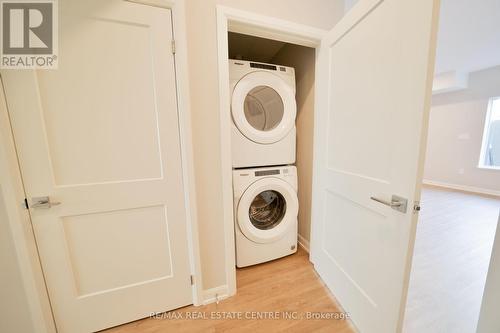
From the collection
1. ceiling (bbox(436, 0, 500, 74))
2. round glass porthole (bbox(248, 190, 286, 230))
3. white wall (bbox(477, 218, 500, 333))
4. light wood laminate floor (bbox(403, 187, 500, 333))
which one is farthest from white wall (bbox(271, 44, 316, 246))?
ceiling (bbox(436, 0, 500, 74))

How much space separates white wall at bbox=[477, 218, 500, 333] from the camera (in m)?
0.57

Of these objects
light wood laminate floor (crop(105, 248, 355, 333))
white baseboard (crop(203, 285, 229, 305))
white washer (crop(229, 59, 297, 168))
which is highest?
white washer (crop(229, 59, 297, 168))

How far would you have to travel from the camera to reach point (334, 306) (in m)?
1.23

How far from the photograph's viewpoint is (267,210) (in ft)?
5.83

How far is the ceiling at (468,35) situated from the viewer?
1.80 metres

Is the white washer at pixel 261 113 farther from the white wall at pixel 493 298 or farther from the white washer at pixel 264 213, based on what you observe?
the white wall at pixel 493 298

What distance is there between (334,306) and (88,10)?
2.25 metres

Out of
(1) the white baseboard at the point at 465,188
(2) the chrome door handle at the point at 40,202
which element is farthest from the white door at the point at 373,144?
(1) the white baseboard at the point at 465,188

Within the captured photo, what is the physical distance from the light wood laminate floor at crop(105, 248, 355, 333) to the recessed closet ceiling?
216 centimetres

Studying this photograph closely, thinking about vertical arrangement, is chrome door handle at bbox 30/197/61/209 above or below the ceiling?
below

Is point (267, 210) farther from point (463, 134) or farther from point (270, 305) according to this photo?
point (463, 134)

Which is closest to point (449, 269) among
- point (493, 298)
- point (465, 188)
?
point (493, 298)

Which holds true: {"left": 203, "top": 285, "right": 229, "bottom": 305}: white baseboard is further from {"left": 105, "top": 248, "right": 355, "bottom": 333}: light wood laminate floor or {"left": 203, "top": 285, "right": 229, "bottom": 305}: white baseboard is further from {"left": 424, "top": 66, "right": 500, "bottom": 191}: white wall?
{"left": 424, "top": 66, "right": 500, "bottom": 191}: white wall

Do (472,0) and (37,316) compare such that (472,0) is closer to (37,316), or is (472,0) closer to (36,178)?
(36,178)
